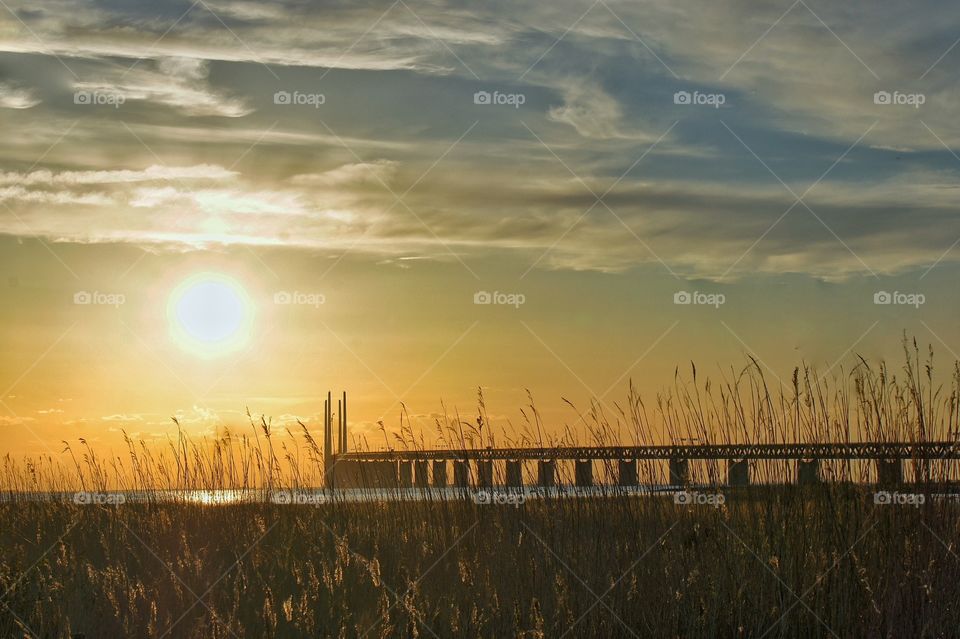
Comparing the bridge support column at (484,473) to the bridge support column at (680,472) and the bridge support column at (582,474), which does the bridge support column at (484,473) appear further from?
the bridge support column at (680,472)

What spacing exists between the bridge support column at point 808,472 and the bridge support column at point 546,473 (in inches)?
86.6

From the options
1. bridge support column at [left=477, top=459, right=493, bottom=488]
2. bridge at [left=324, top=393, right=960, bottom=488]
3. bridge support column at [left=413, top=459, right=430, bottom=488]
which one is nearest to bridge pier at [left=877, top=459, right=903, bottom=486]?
bridge at [left=324, top=393, right=960, bottom=488]

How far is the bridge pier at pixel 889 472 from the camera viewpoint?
7734 mm

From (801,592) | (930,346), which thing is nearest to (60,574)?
(801,592)

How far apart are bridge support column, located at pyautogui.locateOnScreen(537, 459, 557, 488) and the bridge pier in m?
2.83

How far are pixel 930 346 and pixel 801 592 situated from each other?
7.31 feet

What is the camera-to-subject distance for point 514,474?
33.3 feet

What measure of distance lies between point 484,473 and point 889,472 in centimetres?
419

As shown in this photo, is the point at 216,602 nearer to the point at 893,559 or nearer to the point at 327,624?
the point at 327,624

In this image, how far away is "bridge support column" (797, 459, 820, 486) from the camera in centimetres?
811

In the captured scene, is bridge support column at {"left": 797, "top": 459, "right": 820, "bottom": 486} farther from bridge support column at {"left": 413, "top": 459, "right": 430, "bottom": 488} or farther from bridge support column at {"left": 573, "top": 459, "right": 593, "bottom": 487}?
bridge support column at {"left": 413, "top": 459, "right": 430, "bottom": 488}

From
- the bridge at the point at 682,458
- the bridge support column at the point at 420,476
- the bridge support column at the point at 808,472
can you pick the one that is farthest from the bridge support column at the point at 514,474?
the bridge support column at the point at 808,472

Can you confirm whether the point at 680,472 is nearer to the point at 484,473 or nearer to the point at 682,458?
the point at 682,458

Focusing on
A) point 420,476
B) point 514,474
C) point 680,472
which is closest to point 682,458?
point 680,472
